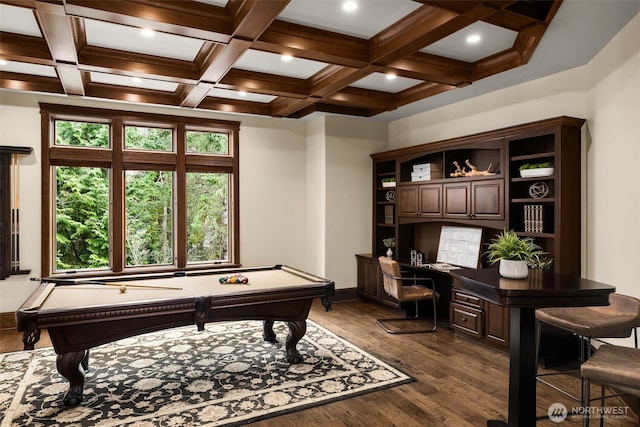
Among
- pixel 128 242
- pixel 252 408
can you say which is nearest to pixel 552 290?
pixel 252 408

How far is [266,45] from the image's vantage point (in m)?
3.42

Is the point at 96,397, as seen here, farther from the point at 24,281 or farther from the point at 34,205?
the point at 34,205

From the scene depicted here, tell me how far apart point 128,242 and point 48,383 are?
254 cm

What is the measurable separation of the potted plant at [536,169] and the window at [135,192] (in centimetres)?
398

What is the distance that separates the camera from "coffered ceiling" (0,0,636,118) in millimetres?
2943

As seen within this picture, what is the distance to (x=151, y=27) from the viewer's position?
307 centimetres

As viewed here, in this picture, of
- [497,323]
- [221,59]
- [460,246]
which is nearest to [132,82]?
[221,59]

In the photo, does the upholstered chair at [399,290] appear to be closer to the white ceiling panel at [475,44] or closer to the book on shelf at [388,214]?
the book on shelf at [388,214]

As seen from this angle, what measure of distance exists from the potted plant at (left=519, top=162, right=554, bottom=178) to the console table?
1723 millimetres

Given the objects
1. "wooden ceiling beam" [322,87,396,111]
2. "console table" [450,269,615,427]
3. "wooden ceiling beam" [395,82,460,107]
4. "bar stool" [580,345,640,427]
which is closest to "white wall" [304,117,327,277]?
"wooden ceiling beam" [322,87,396,111]

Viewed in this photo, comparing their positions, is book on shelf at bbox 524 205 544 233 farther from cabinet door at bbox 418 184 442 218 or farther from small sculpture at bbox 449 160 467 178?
cabinet door at bbox 418 184 442 218

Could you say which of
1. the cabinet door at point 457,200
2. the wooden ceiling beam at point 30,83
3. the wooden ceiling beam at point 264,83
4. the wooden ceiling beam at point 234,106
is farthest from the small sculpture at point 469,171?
the wooden ceiling beam at point 30,83

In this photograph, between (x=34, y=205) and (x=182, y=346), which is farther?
(x=34, y=205)

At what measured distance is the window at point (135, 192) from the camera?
5.29m
